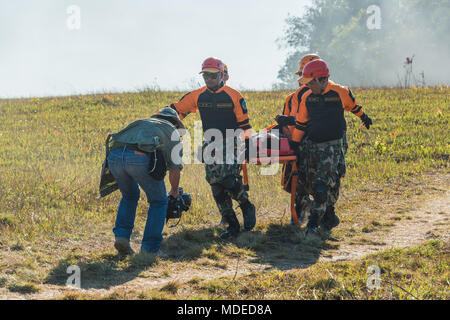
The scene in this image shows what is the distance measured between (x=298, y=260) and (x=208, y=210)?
266 cm

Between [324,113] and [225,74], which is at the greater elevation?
[225,74]

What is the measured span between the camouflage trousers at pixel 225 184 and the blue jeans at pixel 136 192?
4.35 ft

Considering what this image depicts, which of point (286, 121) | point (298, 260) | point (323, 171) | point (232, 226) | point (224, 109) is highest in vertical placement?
point (224, 109)

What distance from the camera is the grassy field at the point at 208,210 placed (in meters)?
5.64

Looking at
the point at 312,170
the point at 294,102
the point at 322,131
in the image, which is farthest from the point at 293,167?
the point at 294,102

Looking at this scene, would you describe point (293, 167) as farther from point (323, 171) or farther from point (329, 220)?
point (329, 220)

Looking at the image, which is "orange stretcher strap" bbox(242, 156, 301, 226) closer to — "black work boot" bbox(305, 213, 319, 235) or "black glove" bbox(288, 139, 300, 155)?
"black glove" bbox(288, 139, 300, 155)

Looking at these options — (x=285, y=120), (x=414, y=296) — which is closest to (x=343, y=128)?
(x=285, y=120)

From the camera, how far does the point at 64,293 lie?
5.09 metres

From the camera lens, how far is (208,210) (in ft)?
30.2

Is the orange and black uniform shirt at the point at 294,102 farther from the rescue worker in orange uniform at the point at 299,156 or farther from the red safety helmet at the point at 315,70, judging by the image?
the red safety helmet at the point at 315,70

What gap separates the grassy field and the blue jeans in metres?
0.33

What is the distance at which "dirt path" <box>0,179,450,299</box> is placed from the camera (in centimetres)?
550


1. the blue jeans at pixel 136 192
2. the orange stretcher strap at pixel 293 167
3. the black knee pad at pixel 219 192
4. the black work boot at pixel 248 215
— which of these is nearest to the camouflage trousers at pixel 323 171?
the orange stretcher strap at pixel 293 167
